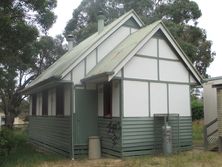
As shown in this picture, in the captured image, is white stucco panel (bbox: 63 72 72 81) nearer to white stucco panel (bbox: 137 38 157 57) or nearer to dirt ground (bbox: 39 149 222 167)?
white stucco panel (bbox: 137 38 157 57)

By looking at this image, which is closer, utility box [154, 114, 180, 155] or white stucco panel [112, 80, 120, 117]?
white stucco panel [112, 80, 120, 117]

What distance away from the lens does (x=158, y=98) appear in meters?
14.4

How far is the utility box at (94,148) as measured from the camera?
45.9 ft

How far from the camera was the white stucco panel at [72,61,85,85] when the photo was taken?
1449 cm

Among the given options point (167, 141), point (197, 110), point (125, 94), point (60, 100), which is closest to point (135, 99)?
point (125, 94)

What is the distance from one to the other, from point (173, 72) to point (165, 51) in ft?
3.19

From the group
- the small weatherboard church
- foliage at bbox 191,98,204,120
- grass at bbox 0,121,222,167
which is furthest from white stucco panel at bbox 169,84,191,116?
foliage at bbox 191,98,204,120

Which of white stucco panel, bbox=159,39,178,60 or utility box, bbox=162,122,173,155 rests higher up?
white stucco panel, bbox=159,39,178,60

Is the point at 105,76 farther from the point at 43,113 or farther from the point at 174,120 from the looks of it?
the point at 43,113

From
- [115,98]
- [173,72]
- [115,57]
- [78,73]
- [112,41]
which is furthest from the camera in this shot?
[112,41]

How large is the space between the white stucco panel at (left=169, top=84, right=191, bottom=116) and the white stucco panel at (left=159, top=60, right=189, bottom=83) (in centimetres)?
31

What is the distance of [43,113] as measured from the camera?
19.7 m

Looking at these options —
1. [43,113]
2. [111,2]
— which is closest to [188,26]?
[111,2]

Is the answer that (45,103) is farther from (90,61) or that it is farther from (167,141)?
(167,141)
